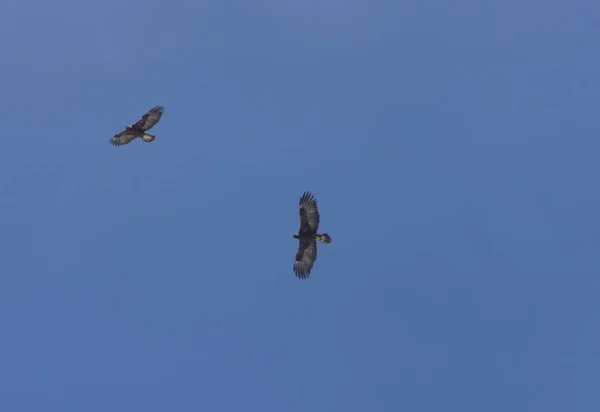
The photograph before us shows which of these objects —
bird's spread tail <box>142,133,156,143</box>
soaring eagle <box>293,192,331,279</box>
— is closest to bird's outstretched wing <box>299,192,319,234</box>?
soaring eagle <box>293,192,331,279</box>

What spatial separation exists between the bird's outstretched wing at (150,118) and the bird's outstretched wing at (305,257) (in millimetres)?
→ 14743

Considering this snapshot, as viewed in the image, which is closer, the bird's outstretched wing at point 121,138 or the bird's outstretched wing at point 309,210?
the bird's outstretched wing at point 309,210

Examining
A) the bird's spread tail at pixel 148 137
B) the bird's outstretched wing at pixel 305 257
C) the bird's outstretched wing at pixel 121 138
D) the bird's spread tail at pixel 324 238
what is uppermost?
the bird's spread tail at pixel 148 137

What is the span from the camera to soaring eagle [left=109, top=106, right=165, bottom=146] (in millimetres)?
53312

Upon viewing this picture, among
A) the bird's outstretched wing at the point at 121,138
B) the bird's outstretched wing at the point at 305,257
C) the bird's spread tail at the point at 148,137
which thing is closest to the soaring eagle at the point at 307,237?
the bird's outstretched wing at the point at 305,257

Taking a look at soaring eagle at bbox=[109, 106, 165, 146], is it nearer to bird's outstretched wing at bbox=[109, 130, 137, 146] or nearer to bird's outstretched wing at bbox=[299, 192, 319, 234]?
bird's outstretched wing at bbox=[109, 130, 137, 146]

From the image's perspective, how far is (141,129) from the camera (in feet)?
176

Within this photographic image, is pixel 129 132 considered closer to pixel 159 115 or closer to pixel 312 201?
pixel 159 115

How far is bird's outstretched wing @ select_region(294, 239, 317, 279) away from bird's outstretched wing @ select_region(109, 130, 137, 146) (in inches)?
624

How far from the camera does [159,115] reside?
53.4 metres

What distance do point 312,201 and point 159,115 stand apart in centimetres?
1378

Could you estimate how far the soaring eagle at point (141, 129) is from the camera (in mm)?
53312

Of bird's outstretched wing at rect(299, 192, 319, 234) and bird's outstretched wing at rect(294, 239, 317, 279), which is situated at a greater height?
bird's outstretched wing at rect(299, 192, 319, 234)

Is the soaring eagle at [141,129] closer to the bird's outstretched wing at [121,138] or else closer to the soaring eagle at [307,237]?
the bird's outstretched wing at [121,138]
